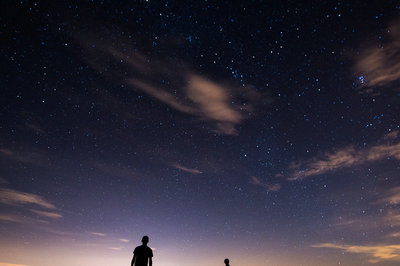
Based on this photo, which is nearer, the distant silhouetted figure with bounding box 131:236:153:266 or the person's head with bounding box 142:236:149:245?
the distant silhouetted figure with bounding box 131:236:153:266

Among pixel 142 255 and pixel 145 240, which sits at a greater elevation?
pixel 145 240

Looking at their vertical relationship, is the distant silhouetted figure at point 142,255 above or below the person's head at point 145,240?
below

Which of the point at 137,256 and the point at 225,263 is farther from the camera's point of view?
the point at 225,263

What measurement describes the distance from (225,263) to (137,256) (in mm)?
4071

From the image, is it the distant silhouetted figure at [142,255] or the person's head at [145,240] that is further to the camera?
the person's head at [145,240]

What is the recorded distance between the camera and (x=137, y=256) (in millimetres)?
6645

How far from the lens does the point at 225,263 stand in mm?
9148

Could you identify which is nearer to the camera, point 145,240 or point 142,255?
point 142,255

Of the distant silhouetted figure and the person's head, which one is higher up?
the person's head
